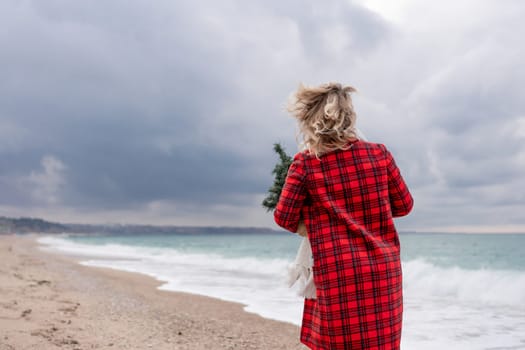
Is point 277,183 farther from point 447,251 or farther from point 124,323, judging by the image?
point 447,251

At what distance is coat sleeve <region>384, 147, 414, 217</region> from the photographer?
192 centimetres

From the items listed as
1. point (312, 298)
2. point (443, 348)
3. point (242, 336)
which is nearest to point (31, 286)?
point (242, 336)

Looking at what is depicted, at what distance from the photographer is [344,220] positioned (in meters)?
1.81

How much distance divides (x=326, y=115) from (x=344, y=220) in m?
0.40

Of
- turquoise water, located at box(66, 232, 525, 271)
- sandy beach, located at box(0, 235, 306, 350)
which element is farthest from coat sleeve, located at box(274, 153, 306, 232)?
turquoise water, located at box(66, 232, 525, 271)

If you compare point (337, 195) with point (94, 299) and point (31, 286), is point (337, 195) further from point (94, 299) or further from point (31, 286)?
point (31, 286)

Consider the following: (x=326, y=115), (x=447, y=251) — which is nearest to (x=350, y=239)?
(x=326, y=115)

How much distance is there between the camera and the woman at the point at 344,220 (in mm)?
1805

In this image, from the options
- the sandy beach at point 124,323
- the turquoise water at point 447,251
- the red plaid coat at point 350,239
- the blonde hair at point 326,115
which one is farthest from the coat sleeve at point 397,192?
the turquoise water at point 447,251

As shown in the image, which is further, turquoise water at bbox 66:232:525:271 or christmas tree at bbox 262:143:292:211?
turquoise water at bbox 66:232:525:271

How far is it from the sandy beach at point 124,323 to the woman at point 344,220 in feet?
11.3

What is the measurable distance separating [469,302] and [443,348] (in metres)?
5.00

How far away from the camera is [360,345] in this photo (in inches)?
71.9

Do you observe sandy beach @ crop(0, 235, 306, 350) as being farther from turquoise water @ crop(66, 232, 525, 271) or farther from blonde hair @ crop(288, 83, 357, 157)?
turquoise water @ crop(66, 232, 525, 271)
